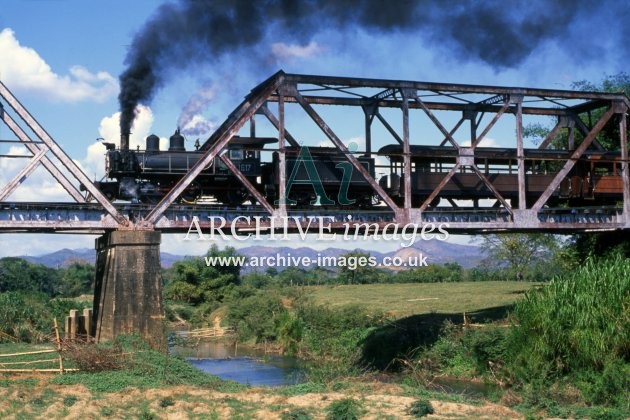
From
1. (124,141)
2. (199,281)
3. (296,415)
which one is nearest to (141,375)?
(296,415)

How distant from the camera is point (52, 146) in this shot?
81.8 feet

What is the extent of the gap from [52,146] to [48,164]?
604 millimetres

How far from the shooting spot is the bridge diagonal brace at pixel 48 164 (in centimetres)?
2472

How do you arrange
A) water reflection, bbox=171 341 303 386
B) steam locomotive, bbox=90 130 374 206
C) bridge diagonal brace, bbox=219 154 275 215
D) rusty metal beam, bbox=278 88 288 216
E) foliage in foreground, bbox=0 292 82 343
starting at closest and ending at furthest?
bridge diagonal brace, bbox=219 154 275 215 < rusty metal beam, bbox=278 88 288 216 < steam locomotive, bbox=90 130 374 206 < water reflection, bbox=171 341 303 386 < foliage in foreground, bbox=0 292 82 343

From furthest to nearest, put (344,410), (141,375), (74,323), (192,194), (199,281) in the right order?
(199,281) → (192,194) → (74,323) → (141,375) → (344,410)

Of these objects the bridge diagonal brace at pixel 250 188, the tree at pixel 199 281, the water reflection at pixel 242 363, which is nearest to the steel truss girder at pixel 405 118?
the bridge diagonal brace at pixel 250 188

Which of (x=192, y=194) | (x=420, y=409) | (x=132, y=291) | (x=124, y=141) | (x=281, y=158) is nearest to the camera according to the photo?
(x=420, y=409)

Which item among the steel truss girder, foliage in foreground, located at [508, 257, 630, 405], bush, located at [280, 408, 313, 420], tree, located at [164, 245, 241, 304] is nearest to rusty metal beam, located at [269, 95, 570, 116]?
the steel truss girder

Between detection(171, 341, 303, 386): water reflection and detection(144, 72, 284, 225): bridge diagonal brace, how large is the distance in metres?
9.23

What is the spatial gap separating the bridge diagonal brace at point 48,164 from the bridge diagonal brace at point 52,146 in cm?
30

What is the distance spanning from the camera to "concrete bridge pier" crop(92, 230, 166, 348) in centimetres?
2453

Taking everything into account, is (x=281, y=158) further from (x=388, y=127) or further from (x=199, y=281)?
(x=199, y=281)

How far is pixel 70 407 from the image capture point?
18.9 meters

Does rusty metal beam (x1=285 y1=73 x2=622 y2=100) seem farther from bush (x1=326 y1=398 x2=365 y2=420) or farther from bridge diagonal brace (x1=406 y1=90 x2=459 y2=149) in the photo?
bush (x1=326 y1=398 x2=365 y2=420)
